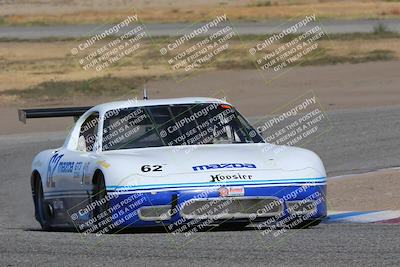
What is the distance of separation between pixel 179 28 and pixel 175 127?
139ft

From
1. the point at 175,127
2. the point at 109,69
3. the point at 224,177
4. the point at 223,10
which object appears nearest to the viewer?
the point at 224,177

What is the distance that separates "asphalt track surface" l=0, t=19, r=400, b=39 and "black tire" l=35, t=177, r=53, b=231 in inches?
1365

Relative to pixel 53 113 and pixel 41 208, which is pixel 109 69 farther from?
pixel 41 208

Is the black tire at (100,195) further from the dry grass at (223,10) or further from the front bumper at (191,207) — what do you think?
the dry grass at (223,10)

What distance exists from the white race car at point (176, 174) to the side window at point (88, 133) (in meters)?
0.01

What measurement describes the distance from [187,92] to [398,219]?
2080cm

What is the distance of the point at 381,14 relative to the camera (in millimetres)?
59781

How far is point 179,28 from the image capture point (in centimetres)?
5331

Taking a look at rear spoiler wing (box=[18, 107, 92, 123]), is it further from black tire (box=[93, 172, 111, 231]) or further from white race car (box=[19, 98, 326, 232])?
black tire (box=[93, 172, 111, 231])

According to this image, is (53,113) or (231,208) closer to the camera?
(231,208)

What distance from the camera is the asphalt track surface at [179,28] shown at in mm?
49156

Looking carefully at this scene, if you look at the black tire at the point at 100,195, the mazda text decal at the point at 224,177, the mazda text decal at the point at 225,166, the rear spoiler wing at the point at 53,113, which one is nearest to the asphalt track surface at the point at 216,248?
the black tire at the point at 100,195

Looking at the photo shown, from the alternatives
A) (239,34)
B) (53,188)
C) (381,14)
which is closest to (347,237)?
(53,188)

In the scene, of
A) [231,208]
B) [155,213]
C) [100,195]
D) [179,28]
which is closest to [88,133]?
[100,195]
